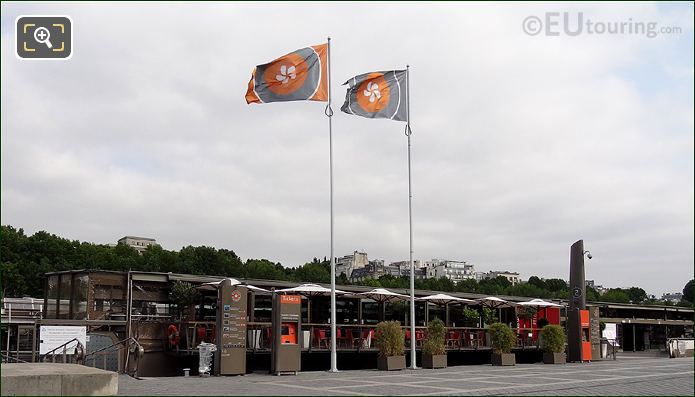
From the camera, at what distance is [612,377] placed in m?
19.4

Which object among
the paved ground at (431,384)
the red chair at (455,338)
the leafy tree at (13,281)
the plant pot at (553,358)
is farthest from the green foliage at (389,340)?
the leafy tree at (13,281)

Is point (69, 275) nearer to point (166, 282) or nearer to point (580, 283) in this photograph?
point (166, 282)

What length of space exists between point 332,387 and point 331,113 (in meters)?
9.63

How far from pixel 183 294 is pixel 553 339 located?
46.8ft

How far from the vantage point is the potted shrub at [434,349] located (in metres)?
24.3

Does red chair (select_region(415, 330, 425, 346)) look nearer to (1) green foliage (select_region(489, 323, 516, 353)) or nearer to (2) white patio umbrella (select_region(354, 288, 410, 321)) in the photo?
(2) white patio umbrella (select_region(354, 288, 410, 321))

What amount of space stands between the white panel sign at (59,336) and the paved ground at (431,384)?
3.59 m

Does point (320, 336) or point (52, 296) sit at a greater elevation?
point (52, 296)

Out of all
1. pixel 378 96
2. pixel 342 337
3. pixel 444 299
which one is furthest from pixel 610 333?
pixel 378 96

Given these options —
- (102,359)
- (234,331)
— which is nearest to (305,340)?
(234,331)

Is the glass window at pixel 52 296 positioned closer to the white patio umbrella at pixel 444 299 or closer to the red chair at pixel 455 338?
the white patio umbrella at pixel 444 299

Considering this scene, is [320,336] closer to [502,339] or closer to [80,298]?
[502,339]

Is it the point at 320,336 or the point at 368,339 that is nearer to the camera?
the point at 320,336

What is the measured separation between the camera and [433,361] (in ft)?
79.5
